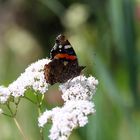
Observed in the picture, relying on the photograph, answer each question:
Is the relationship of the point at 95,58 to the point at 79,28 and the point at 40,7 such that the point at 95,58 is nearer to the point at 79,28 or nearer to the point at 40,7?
the point at 79,28

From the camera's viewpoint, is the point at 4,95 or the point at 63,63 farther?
the point at 63,63

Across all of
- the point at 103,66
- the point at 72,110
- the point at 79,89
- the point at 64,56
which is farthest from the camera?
the point at 103,66

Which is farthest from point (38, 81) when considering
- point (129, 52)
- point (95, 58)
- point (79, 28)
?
point (79, 28)

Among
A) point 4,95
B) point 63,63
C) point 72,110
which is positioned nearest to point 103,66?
point 63,63

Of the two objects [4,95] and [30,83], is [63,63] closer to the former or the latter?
[30,83]

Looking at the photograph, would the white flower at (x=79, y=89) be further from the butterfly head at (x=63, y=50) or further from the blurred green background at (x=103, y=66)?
the blurred green background at (x=103, y=66)

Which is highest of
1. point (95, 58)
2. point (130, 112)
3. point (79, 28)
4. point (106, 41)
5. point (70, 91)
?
point (79, 28)

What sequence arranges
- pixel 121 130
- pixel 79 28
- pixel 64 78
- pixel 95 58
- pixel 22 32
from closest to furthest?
1. pixel 64 78
2. pixel 95 58
3. pixel 121 130
4. pixel 79 28
5. pixel 22 32

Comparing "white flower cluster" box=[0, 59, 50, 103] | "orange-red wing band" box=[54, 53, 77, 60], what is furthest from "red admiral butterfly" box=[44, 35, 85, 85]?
"white flower cluster" box=[0, 59, 50, 103]
